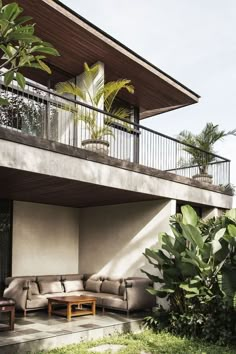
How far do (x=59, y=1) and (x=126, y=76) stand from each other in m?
3.70

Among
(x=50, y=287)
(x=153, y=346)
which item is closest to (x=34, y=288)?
(x=50, y=287)

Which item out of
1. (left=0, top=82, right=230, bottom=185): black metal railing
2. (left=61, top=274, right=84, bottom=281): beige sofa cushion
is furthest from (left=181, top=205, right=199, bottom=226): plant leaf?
(left=61, top=274, right=84, bottom=281): beige sofa cushion

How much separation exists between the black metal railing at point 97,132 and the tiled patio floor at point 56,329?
151 inches

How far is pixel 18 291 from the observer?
32.1ft

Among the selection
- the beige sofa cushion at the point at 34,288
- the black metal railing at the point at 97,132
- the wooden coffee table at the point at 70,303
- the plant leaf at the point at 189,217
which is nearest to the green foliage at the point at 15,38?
the black metal railing at the point at 97,132

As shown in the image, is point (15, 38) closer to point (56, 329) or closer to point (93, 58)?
point (56, 329)

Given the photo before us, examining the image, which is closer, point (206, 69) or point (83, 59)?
point (83, 59)

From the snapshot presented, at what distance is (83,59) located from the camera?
11086 millimetres

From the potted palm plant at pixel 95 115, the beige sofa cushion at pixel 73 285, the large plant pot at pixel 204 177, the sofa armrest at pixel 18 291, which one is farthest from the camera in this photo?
the large plant pot at pixel 204 177

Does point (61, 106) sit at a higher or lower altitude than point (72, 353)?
higher

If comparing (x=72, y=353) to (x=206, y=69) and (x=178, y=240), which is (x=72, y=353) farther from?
(x=206, y=69)

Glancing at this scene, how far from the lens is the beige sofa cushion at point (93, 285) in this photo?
11.3 meters

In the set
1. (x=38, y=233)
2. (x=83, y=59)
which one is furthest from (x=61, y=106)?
(x=38, y=233)

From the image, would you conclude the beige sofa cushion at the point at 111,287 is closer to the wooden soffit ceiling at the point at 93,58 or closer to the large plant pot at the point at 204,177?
the large plant pot at the point at 204,177
